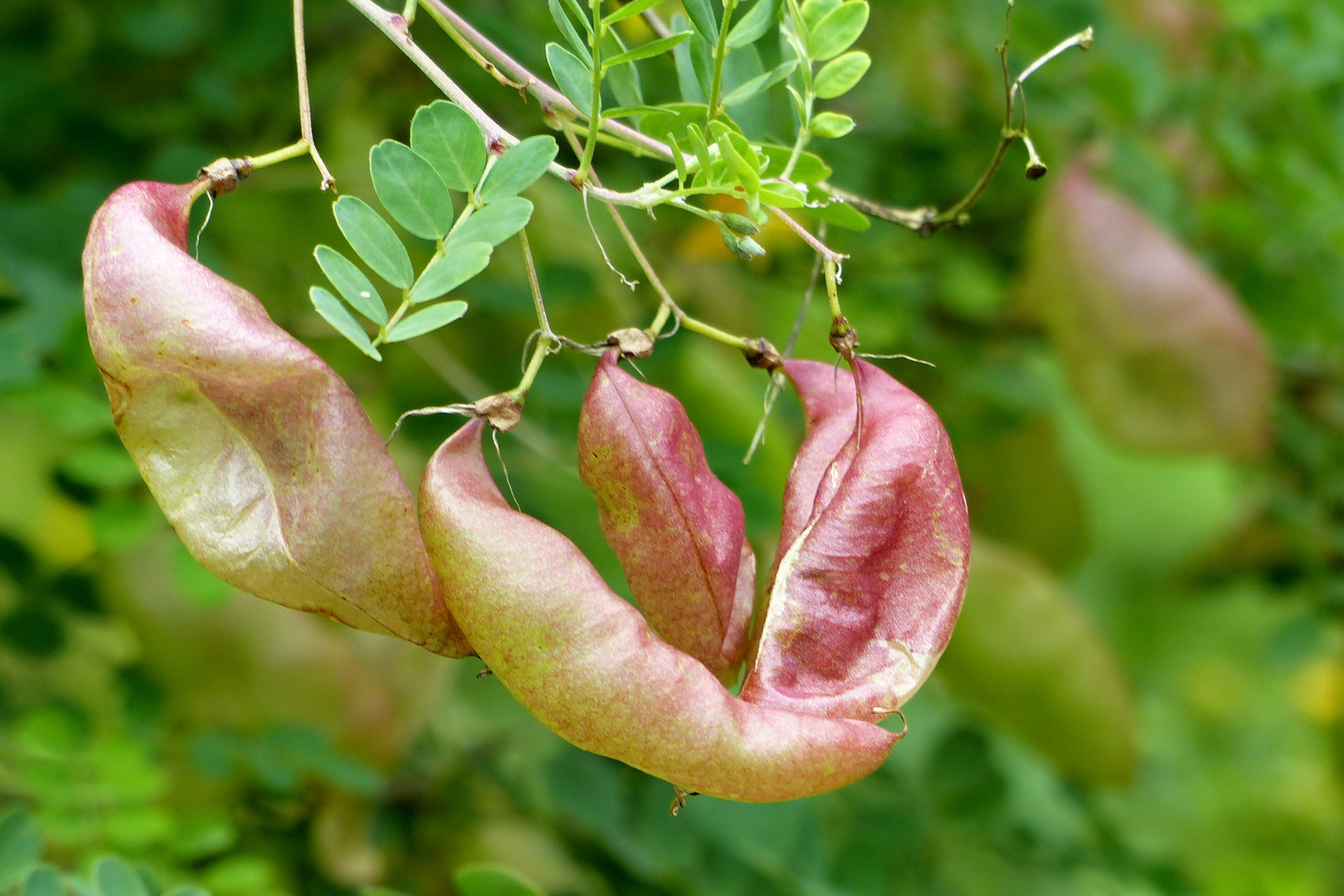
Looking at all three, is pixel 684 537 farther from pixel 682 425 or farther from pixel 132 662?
pixel 132 662

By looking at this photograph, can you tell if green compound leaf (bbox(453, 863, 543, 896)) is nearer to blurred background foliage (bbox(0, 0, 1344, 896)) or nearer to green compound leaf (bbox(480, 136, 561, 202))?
blurred background foliage (bbox(0, 0, 1344, 896))

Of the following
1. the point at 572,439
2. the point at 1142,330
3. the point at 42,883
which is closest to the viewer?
the point at 42,883

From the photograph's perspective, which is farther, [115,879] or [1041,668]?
[1041,668]

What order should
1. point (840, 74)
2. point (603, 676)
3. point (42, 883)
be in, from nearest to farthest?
1. point (603, 676)
2. point (840, 74)
3. point (42, 883)

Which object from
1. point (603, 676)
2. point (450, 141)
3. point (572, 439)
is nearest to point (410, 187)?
point (450, 141)

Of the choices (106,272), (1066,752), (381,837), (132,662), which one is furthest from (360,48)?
(1066,752)

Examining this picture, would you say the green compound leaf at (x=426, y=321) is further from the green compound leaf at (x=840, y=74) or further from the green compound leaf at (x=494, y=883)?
the green compound leaf at (x=494, y=883)

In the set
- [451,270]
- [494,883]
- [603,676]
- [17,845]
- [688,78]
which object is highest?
[688,78]

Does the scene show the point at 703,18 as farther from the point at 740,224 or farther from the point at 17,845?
the point at 17,845
